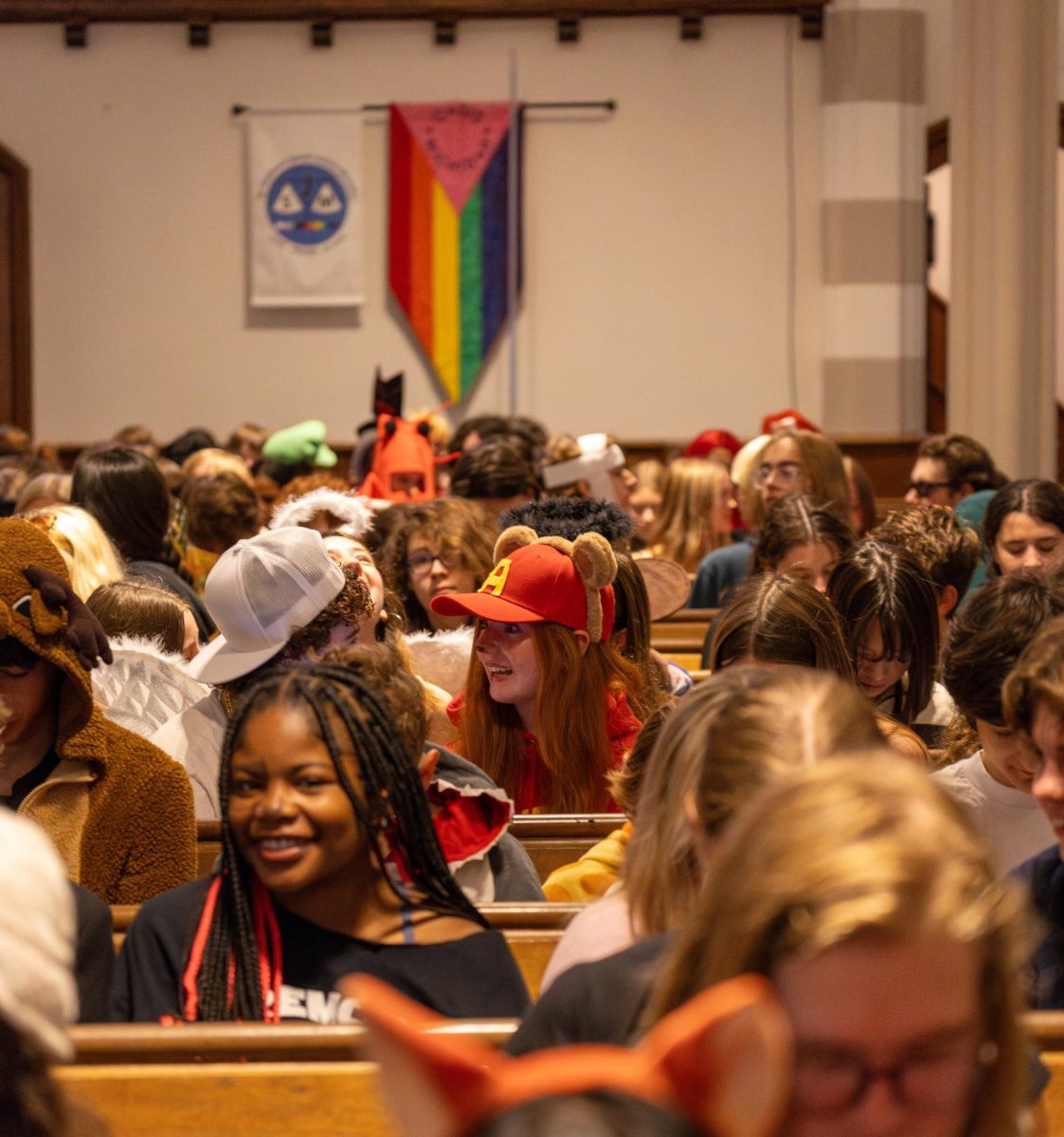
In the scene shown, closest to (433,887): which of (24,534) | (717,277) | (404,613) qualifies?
(24,534)

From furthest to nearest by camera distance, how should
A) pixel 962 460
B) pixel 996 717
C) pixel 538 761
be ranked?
pixel 962 460 < pixel 538 761 < pixel 996 717

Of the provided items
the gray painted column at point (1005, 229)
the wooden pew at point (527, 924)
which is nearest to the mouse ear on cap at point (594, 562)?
the wooden pew at point (527, 924)

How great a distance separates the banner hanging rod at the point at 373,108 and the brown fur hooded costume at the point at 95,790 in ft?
37.3

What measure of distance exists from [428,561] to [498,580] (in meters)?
1.09

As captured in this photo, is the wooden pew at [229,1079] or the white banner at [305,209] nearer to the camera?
the wooden pew at [229,1079]

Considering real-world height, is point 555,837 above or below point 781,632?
below

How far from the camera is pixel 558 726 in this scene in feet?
12.0

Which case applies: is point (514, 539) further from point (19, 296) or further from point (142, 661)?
point (19, 296)

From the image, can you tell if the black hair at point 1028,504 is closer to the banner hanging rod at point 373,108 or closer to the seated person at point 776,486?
the seated person at point 776,486

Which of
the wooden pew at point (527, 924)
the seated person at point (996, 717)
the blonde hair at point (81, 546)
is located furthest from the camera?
the blonde hair at point (81, 546)

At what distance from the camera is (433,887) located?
234 centimetres

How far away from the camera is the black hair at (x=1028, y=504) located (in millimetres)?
5305

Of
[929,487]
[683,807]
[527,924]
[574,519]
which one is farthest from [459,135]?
[683,807]

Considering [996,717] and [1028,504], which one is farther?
[1028,504]
